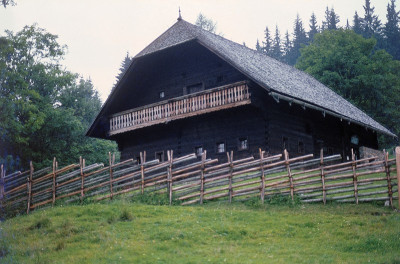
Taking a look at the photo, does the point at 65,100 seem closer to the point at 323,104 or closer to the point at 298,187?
the point at 323,104

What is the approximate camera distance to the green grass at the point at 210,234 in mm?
11133

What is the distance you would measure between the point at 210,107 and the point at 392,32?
2576 inches

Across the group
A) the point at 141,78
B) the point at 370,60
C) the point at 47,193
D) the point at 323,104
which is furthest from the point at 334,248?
the point at 370,60

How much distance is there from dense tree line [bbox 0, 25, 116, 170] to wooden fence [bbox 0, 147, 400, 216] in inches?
463

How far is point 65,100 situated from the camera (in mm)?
42094

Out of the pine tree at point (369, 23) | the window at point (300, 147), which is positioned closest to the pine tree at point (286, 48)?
the pine tree at point (369, 23)

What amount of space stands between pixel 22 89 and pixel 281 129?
61.0 ft

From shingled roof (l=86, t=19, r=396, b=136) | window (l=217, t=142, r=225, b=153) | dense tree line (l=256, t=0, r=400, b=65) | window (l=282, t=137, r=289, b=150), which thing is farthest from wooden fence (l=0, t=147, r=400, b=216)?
dense tree line (l=256, t=0, r=400, b=65)

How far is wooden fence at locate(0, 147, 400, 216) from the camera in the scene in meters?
15.7

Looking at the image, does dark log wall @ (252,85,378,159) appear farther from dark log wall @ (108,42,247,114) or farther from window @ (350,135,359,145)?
dark log wall @ (108,42,247,114)

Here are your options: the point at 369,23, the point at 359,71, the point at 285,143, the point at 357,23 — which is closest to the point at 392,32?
the point at 369,23

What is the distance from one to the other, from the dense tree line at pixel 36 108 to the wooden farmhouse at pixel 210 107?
21.6 feet

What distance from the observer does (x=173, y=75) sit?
2864 centimetres

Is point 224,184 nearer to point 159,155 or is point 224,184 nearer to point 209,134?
point 209,134
